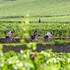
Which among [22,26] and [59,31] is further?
[59,31]

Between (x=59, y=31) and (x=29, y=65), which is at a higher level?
(x=29, y=65)

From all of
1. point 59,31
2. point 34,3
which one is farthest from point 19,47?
point 34,3

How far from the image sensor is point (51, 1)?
55.8m

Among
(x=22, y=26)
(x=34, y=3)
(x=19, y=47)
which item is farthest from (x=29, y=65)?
(x=34, y=3)

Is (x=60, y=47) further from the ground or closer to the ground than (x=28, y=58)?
closer to the ground

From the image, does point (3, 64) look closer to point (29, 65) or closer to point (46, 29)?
point (29, 65)

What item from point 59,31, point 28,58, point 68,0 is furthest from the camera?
point 68,0

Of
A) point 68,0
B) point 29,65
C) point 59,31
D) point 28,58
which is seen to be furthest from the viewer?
point 68,0

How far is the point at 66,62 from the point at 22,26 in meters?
0.74

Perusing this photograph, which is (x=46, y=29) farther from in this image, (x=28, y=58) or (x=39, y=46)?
(x=28, y=58)

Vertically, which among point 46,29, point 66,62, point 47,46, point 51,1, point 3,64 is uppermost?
point 3,64

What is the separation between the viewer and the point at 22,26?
2480 mm

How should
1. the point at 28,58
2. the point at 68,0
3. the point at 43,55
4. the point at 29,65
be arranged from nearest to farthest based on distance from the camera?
the point at 29,65, the point at 28,58, the point at 43,55, the point at 68,0

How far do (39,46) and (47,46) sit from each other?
0.42 meters
